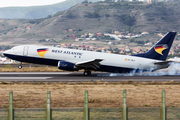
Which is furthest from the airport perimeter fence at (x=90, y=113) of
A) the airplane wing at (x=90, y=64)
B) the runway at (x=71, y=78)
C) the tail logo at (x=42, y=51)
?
the tail logo at (x=42, y=51)

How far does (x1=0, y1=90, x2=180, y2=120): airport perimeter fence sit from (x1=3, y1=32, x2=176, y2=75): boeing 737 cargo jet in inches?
1083

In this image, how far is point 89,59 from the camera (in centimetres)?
4128

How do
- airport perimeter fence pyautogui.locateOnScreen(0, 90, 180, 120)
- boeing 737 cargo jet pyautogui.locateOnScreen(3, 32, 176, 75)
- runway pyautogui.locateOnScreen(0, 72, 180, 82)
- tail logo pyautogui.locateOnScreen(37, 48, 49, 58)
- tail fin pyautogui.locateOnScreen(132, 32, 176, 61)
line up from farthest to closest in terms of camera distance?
tail fin pyautogui.locateOnScreen(132, 32, 176, 61) < tail logo pyautogui.locateOnScreen(37, 48, 49, 58) < boeing 737 cargo jet pyautogui.locateOnScreen(3, 32, 176, 75) < runway pyautogui.locateOnScreen(0, 72, 180, 82) < airport perimeter fence pyautogui.locateOnScreen(0, 90, 180, 120)

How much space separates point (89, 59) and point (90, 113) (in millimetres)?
29841

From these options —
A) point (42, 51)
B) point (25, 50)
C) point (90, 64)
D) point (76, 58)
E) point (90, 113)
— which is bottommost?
point (90, 113)

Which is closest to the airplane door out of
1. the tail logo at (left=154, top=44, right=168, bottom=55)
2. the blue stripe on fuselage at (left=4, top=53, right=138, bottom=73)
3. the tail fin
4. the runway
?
the blue stripe on fuselage at (left=4, top=53, right=138, bottom=73)

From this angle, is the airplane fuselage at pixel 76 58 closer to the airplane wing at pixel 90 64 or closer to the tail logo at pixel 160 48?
the airplane wing at pixel 90 64

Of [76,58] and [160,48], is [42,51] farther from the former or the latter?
[160,48]

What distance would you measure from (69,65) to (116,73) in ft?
31.3

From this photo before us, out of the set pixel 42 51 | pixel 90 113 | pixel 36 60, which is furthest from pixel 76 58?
pixel 90 113

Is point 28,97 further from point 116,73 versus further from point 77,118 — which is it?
point 116,73

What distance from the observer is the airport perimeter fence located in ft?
37.2

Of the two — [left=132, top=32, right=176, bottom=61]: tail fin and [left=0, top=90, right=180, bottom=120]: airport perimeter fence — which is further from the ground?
[left=132, top=32, right=176, bottom=61]: tail fin

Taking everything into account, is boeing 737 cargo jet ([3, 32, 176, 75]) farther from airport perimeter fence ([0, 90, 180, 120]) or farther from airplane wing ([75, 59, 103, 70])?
airport perimeter fence ([0, 90, 180, 120])
